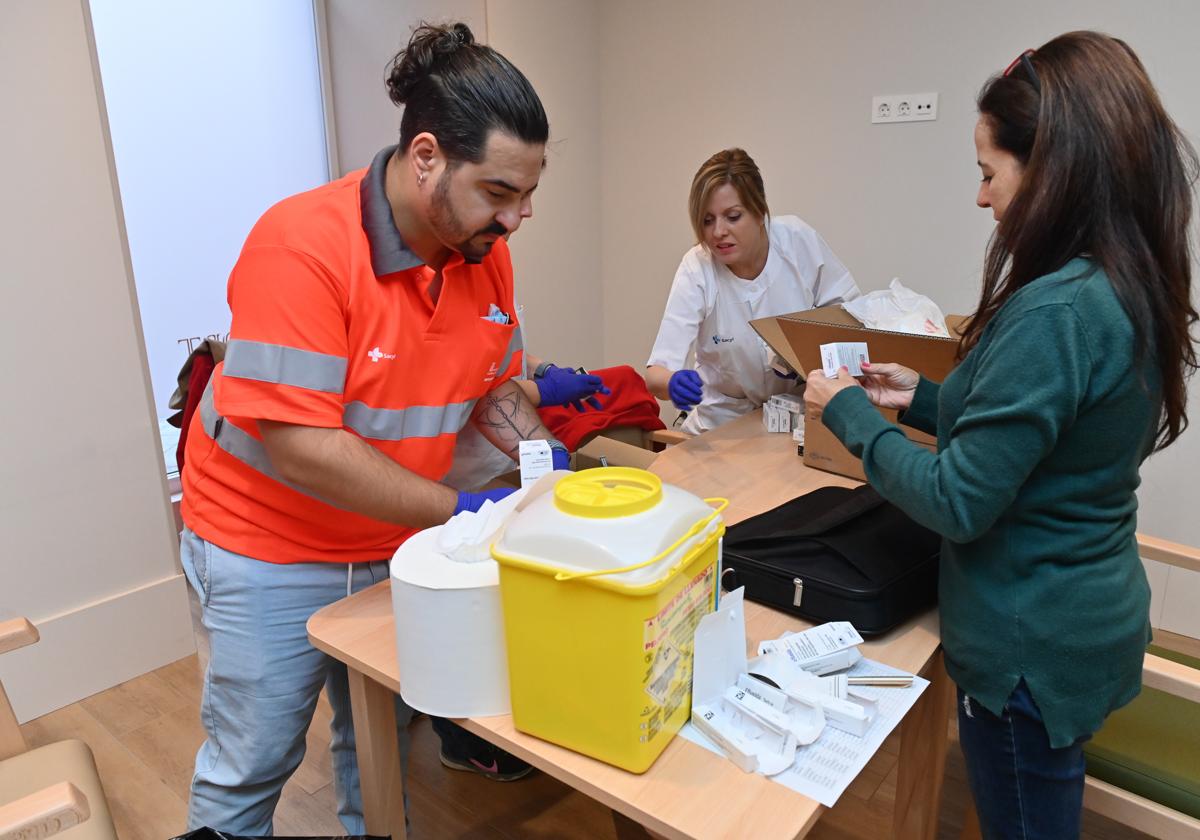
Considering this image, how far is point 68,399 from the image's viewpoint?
219cm

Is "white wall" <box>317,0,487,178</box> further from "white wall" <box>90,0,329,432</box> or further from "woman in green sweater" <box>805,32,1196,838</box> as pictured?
"woman in green sweater" <box>805,32,1196,838</box>

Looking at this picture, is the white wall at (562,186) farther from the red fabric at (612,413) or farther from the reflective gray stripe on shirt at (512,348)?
the reflective gray stripe on shirt at (512,348)

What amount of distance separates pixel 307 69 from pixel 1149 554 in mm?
3094

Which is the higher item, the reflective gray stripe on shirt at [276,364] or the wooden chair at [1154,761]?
the reflective gray stripe on shirt at [276,364]

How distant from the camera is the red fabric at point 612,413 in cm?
228

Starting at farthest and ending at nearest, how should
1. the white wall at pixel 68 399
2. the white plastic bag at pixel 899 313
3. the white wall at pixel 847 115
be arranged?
the white wall at pixel 847 115 → the white wall at pixel 68 399 → the white plastic bag at pixel 899 313

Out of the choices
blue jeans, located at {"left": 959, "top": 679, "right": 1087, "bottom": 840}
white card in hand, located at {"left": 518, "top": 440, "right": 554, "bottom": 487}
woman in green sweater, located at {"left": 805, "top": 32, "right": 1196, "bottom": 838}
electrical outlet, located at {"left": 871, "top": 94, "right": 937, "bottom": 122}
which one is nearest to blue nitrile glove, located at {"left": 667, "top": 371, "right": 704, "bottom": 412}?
white card in hand, located at {"left": 518, "top": 440, "right": 554, "bottom": 487}

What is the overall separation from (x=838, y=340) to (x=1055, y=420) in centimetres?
85

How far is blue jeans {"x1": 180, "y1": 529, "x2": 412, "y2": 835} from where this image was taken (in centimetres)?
125

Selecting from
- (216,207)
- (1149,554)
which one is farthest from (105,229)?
(1149,554)

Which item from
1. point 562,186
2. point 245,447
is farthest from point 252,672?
point 562,186

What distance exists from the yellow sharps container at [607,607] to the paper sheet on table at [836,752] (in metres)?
0.12

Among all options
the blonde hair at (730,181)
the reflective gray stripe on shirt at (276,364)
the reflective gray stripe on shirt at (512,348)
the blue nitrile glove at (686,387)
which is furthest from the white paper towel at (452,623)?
the blonde hair at (730,181)

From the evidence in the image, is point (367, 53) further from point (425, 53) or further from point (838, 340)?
point (838, 340)
